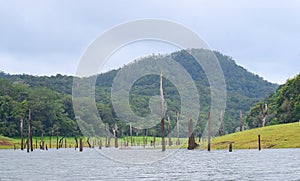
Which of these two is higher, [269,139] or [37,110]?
[37,110]

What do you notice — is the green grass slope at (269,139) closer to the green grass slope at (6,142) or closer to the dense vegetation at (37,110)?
the green grass slope at (6,142)

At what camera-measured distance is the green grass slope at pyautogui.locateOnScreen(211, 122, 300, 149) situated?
8488 centimetres

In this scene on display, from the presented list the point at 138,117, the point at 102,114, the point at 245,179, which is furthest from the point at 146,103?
the point at 245,179

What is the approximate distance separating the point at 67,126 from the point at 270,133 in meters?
102

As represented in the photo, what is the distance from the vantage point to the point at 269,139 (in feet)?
291

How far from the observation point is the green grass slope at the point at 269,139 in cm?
8488

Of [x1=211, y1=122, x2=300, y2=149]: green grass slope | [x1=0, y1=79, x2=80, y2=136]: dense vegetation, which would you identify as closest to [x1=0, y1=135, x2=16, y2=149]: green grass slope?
[x1=0, y1=79, x2=80, y2=136]: dense vegetation

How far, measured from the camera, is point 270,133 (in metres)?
92.0

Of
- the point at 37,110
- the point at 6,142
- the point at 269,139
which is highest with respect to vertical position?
the point at 37,110

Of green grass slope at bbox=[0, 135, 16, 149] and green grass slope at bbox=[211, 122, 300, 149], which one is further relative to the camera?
green grass slope at bbox=[0, 135, 16, 149]

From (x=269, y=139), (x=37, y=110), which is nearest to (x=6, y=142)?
(x=37, y=110)

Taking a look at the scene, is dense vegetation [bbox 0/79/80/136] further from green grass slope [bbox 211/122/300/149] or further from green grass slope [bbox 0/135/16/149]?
green grass slope [bbox 211/122/300/149]

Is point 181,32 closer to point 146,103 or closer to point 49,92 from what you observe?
point 146,103

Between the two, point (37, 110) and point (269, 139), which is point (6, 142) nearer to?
point (37, 110)
